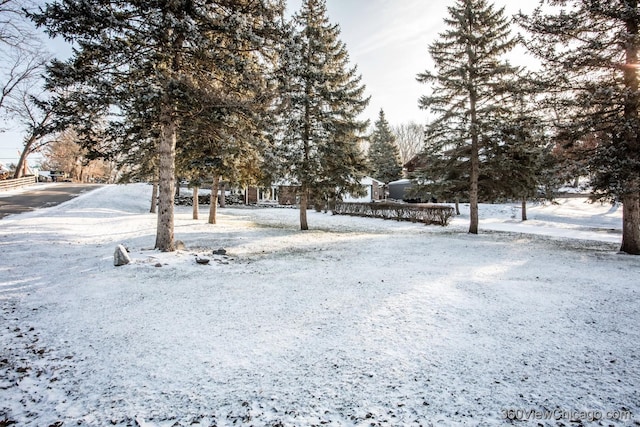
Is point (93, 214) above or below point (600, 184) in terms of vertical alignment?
below

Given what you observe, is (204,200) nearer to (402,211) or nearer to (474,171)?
(402,211)

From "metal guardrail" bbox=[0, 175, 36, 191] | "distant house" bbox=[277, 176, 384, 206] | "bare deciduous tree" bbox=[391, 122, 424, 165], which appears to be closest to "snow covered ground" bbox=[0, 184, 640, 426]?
"distant house" bbox=[277, 176, 384, 206]

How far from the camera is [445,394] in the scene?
9.14ft

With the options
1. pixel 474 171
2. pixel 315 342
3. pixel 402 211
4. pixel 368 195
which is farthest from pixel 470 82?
pixel 368 195

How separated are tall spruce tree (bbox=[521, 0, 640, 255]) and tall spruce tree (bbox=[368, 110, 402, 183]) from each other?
30840 mm

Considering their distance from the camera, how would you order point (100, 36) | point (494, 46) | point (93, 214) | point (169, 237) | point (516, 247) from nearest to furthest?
point (100, 36) < point (169, 237) < point (516, 247) < point (494, 46) < point (93, 214)

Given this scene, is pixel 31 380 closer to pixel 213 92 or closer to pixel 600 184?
pixel 213 92

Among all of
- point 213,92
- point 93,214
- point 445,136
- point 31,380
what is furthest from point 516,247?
point 93,214

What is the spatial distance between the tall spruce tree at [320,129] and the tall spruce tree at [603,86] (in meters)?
7.92

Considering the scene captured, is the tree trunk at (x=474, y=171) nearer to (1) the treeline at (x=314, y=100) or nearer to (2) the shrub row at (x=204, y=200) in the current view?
(1) the treeline at (x=314, y=100)

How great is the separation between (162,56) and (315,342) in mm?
7671

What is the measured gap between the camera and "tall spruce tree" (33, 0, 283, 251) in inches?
263

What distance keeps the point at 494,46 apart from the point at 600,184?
798 cm

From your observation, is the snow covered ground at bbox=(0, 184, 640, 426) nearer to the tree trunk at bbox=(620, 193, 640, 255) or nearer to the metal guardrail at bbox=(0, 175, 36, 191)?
the tree trunk at bbox=(620, 193, 640, 255)
